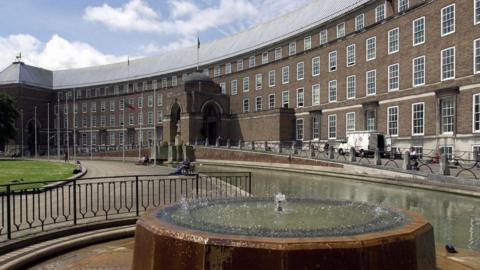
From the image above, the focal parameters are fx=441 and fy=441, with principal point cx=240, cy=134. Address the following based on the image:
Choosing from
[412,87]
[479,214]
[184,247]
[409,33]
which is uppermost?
[409,33]

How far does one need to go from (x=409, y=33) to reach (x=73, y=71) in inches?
3636

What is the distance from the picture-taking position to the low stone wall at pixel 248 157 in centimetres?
3894

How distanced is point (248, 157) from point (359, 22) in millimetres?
19907

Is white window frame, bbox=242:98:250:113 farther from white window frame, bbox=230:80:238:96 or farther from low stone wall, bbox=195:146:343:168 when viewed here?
low stone wall, bbox=195:146:343:168

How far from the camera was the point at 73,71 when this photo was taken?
111438 millimetres

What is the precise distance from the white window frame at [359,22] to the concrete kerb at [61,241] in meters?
44.7

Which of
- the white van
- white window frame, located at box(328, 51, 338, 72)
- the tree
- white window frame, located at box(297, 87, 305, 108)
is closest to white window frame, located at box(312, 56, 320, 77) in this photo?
white window frame, located at box(328, 51, 338, 72)

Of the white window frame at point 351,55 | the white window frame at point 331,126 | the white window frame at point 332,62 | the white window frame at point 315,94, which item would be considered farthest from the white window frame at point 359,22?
the white window frame at point 331,126

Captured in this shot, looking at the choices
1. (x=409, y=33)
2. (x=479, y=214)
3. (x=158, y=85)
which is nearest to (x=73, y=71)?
(x=158, y=85)

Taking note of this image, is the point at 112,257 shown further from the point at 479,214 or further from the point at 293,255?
the point at 479,214

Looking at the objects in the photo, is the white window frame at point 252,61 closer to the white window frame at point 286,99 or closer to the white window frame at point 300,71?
the white window frame at point 286,99

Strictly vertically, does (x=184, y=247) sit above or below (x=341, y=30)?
below

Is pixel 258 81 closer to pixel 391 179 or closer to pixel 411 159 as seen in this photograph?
pixel 411 159

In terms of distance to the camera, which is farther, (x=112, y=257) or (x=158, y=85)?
(x=158, y=85)
